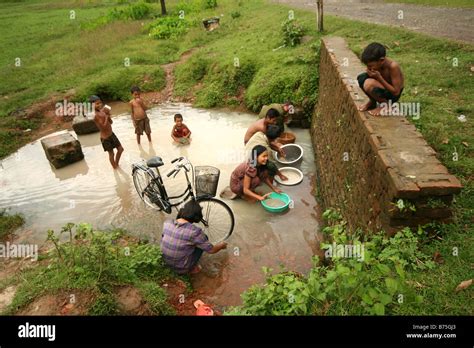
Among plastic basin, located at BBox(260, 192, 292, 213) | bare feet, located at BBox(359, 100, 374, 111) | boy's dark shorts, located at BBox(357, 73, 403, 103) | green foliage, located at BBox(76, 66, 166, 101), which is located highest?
Result: boy's dark shorts, located at BBox(357, 73, 403, 103)

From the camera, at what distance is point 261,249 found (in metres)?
5.55

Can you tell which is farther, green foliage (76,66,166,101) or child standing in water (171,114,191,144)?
green foliage (76,66,166,101)

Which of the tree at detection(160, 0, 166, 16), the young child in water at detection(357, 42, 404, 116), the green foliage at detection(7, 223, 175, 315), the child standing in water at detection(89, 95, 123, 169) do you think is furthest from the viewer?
the tree at detection(160, 0, 166, 16)

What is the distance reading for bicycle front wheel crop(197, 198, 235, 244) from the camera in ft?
17.3

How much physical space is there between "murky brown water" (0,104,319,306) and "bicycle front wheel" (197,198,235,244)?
243 millimetres

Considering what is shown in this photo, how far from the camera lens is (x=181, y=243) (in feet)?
15.0

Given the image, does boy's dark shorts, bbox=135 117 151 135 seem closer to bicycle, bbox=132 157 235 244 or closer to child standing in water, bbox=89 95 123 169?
child standing in water, bbox=89 95 123 169

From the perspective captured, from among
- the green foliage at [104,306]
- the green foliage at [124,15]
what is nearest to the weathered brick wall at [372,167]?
the green foliage at [104,306]

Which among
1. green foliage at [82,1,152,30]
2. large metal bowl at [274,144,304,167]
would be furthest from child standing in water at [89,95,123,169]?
green foliage at [82,1,152,30]
